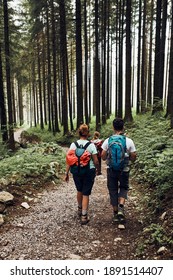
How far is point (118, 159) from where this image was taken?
5.11m

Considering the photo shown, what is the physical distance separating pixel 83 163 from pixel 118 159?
72 cm

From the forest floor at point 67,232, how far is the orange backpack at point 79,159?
1.14 metres

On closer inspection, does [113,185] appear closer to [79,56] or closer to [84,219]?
[84,219]

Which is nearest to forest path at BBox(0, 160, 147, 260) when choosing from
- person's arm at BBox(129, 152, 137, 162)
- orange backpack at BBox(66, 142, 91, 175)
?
orange backpack at BBox(66, 142, 91, 175)

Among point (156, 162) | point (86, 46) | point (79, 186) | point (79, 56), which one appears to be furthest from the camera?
point (86, 46)

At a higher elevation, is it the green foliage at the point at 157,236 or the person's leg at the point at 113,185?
the person's leg at the point at 113,185

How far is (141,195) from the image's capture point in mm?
7008

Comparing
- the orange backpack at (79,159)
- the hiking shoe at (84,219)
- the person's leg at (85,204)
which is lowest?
the hiking shoe at (84,219)

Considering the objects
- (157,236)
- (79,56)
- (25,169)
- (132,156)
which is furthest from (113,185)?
(79,56)

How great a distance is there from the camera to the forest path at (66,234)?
440 cm

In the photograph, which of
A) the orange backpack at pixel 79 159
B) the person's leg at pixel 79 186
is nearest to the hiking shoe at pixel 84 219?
the person's leg at pixel 79 186

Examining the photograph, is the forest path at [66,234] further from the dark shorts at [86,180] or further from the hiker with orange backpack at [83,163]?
the dark shorts at [86,180]

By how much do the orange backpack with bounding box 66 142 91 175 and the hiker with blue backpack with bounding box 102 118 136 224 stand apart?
1.19ft
